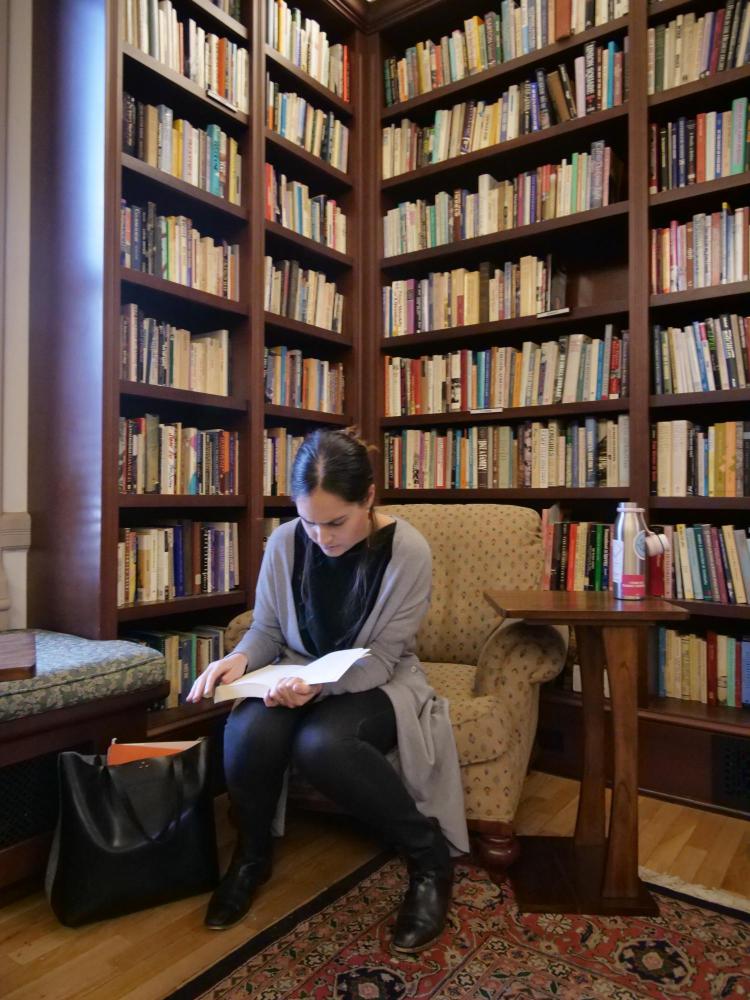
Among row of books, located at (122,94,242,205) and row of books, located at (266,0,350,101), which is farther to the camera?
row of books, located at (266,0,350,101)

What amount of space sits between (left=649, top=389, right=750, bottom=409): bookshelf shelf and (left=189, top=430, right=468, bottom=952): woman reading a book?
101cm

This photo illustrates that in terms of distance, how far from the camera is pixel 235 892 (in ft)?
4.79

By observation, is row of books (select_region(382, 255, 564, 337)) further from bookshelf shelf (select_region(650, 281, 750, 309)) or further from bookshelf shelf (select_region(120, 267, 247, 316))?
bookshelf shelf (select_region(120, 267, 247, 316))

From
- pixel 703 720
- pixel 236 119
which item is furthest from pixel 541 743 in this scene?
pixel 236 119

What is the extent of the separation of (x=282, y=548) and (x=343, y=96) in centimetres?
199

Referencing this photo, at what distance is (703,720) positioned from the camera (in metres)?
2.00

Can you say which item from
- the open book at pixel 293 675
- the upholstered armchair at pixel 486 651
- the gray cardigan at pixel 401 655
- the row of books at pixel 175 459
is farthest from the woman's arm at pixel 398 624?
the row of books at pixel 175 459

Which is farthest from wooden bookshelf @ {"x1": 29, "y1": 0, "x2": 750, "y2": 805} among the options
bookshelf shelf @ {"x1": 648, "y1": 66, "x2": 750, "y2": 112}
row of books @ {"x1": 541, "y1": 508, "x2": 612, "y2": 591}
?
row of books @ {"x1": 541, "y1": 508, "x2": 612, "y2": 591}

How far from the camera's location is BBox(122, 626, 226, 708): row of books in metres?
2.11

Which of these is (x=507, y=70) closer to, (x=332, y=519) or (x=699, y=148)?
(x=699, y=148)

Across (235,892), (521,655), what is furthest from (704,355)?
(235,892)

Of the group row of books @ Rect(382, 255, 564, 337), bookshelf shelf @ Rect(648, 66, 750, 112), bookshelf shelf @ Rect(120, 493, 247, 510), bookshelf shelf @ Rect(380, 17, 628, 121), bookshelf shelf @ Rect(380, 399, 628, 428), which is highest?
bookshelf shelf @ Rect(380, 17, 628, 121)

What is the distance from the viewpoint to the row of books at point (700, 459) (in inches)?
81.8

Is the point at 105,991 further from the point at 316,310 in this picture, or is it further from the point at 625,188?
the point at 625,188
